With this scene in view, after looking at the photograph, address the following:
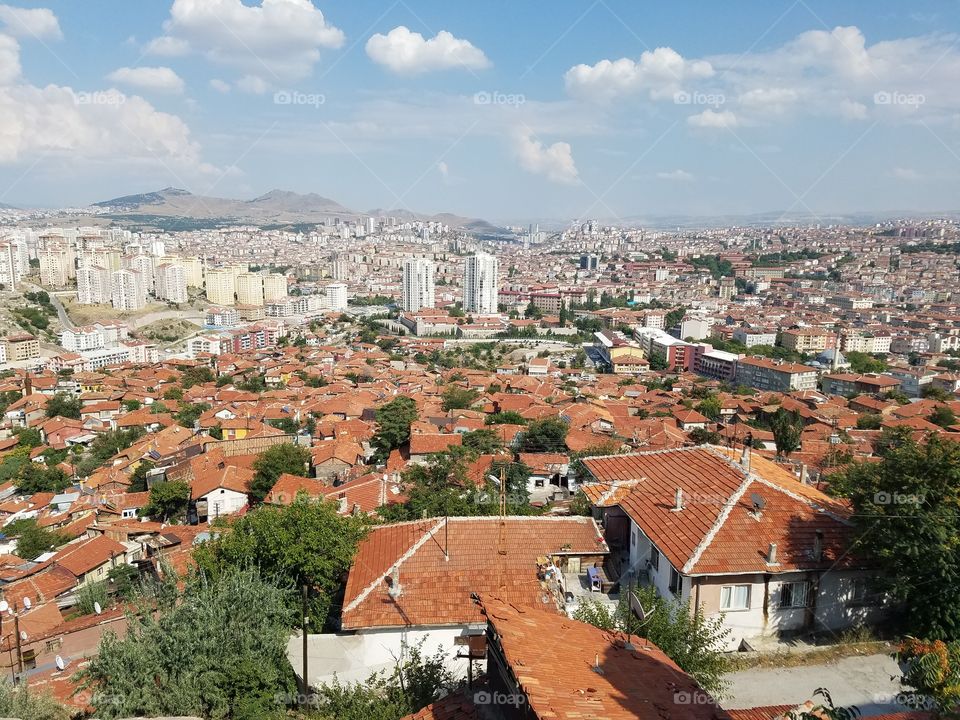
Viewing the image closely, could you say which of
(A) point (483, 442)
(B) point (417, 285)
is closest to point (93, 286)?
(B) point (417, 285)

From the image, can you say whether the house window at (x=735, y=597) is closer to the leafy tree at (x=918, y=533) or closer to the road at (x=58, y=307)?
the leafy tree at (x=918, y=533)

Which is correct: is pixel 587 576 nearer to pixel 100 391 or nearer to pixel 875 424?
pixel 875 424

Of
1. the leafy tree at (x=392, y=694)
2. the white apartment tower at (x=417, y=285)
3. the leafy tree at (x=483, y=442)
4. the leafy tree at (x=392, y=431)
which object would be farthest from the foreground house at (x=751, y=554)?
the white apartment tower at (x=417, y=285)

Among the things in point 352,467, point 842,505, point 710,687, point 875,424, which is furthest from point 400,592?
point 875,424

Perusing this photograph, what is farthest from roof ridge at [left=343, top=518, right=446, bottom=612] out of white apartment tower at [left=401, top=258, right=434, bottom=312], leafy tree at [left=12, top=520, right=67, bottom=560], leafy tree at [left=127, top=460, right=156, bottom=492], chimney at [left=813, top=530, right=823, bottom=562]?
white apartment tower at [left=401, top=258, right=434, bottom=312]

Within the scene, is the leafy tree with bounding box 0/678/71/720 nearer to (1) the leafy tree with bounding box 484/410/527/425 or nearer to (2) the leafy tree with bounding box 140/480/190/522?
(2) the leafy tree with bounding box 140/480/190/522

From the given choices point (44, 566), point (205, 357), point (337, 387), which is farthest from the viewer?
point (205, 357)
